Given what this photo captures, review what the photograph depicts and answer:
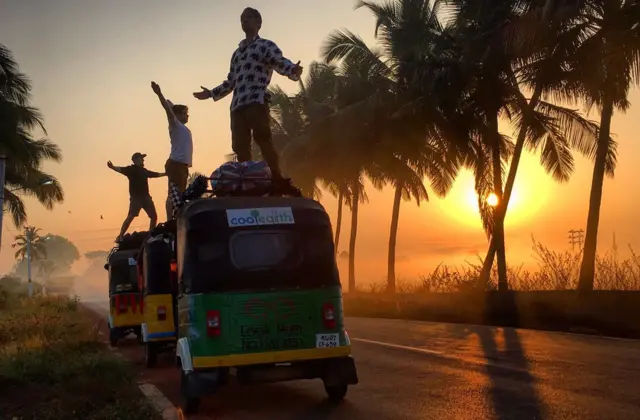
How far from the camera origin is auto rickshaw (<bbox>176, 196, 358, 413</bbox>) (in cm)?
702

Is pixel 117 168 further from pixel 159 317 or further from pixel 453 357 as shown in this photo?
pixel 453 357

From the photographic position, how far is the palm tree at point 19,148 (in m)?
24.6

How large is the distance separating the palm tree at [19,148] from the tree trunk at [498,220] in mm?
15007

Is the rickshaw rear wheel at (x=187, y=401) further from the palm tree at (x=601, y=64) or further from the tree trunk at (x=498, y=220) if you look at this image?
the tree trunk at (x=498, y=220)

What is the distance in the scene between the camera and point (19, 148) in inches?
990

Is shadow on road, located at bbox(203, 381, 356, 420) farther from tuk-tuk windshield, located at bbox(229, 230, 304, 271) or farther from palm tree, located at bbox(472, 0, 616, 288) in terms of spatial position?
palm tree, located at bbox(472, 0, 616, 288)

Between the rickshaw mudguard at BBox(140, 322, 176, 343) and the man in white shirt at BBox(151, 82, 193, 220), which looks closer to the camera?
the rickshaw mudguard at BBox(140, 322, 176, 343)

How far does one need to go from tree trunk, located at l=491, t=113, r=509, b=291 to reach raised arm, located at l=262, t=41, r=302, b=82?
15987 millimetres

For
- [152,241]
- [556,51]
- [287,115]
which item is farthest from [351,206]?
[152,241]

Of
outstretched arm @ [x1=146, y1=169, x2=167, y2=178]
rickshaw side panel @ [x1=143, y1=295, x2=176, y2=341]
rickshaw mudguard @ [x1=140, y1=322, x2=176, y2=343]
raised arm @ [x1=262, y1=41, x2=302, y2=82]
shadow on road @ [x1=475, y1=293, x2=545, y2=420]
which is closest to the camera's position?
shadow on road @ [x1=475, y1=293, x2=545, y2=420]

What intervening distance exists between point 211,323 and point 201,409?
1263mm

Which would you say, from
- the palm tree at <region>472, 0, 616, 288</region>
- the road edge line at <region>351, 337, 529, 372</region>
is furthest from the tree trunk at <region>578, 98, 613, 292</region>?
A: the road edge line at <region>351, 337, 529, 372</region>

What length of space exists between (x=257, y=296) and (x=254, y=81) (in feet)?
10.3

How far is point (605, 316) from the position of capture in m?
14.8
